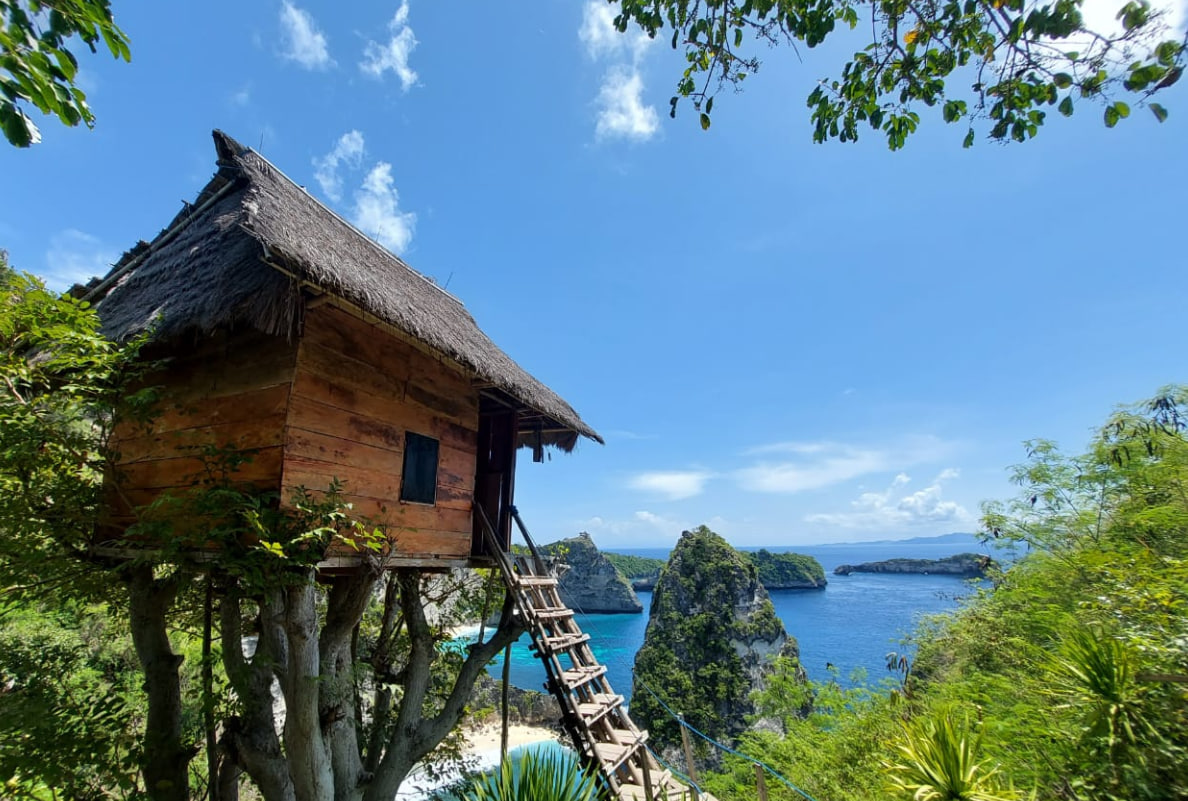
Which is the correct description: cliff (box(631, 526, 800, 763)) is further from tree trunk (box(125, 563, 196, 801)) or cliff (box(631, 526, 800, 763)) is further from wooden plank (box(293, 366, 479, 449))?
wooden plank (box(293, 366, 479, 449))

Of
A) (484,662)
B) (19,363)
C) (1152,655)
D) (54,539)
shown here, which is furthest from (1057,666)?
(54,539)

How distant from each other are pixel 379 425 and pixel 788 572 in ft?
280

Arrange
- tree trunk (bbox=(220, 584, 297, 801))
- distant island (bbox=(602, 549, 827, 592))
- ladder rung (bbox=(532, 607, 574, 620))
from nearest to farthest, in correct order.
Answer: tree trunk (bbox=(220, 584, 297, 801)) → ladder rung (bbox=(532, 607, 574, 620)) → distant island (bbox=(602, 549, 827, 592))

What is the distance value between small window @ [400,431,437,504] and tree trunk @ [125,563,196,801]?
207 centimetres

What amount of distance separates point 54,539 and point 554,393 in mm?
5169

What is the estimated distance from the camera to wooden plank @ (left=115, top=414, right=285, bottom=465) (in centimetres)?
385

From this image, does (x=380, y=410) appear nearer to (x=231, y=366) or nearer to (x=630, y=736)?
(x=231, y=366)

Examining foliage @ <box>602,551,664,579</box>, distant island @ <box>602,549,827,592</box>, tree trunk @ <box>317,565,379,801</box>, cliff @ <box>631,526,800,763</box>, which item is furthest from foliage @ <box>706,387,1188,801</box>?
foliage @ <box>602,551,664,579</box>

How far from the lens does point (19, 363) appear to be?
370cm

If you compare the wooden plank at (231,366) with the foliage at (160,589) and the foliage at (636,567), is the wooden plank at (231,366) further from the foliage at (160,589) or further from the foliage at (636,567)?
the foliage at (636,567)

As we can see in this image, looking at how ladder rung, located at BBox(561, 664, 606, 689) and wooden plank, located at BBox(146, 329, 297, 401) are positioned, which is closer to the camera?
wooden plank, located at BBox(146, 329, 297, 401)

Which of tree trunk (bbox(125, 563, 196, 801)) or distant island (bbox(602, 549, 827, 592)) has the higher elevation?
tree trunk (bbox(125, 563, 196, 801))

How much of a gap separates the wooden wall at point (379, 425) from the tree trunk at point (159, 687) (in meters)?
1.93

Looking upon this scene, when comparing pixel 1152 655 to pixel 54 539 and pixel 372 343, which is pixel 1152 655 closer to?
pixel 372 343
